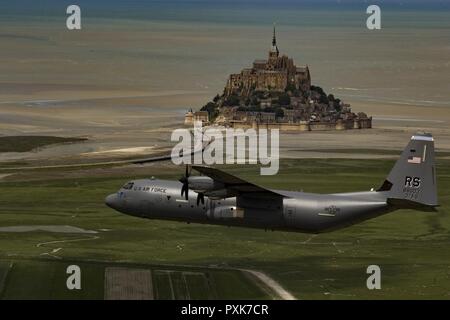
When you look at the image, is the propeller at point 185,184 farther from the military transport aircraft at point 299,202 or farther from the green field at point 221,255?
the green field at point 221,255

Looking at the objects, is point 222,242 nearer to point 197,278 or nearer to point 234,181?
point 197,278

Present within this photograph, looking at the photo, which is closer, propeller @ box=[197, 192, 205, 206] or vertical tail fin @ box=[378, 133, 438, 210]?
propeller @ box=[197, 192, 205, 206]

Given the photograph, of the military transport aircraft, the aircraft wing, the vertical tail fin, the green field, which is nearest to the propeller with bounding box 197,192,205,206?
the military transport aircraft

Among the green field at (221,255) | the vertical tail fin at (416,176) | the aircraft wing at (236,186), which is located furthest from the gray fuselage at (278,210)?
the green field at (221,255)

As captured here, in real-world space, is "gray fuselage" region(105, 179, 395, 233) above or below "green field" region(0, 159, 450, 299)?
above

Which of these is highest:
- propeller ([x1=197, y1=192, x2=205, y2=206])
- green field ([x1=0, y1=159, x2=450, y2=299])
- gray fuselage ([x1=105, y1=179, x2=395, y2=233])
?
propeller ([x1=197, y1=192, x2=205, y2=206])

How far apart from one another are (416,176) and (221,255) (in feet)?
102

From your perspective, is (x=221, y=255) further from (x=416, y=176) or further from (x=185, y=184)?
(x=416, y=176)

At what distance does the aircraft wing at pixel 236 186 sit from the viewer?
11306 cm

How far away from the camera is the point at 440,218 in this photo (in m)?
172

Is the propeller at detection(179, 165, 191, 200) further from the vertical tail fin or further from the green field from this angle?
the vertical tail fin

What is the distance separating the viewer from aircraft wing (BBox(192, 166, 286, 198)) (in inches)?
4451
